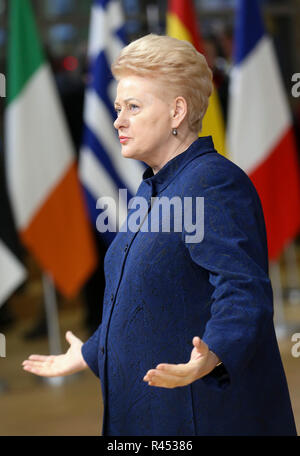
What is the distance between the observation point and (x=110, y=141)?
4.74 m

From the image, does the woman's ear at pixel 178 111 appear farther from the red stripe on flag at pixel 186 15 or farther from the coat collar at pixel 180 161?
the red stripe on flag at pixel 186 15

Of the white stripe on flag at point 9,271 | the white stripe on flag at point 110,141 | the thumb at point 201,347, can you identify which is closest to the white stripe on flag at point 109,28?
the white stripe on flag at point 110,141

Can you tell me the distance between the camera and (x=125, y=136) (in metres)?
1.65

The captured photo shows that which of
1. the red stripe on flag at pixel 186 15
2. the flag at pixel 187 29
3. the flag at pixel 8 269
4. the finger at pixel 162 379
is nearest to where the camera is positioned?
the finger at pixel 162 379

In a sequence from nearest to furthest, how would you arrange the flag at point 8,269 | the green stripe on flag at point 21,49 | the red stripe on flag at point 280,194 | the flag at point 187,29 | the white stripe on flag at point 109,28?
the flag at point 8,269 < the green stripe on flag at point 21,49 < the white stripe on flag at point 109,28 < the flag at point 187,29 < the red stripe on flag at point 280,194

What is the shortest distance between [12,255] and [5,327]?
195cm

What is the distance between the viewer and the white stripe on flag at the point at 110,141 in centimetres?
472

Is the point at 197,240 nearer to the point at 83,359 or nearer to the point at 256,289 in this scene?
the point at 256,289

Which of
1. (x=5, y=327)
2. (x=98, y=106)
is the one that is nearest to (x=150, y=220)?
(x=98, y=106)

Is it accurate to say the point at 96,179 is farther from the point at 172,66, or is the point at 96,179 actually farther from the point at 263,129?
the point at 172,66

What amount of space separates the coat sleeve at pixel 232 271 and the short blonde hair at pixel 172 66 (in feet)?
0.60

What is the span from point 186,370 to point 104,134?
3.48 metres

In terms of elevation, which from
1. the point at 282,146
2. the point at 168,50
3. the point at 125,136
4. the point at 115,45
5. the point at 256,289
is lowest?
the point at 256,289

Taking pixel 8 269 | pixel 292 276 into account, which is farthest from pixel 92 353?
pixel 292 276
